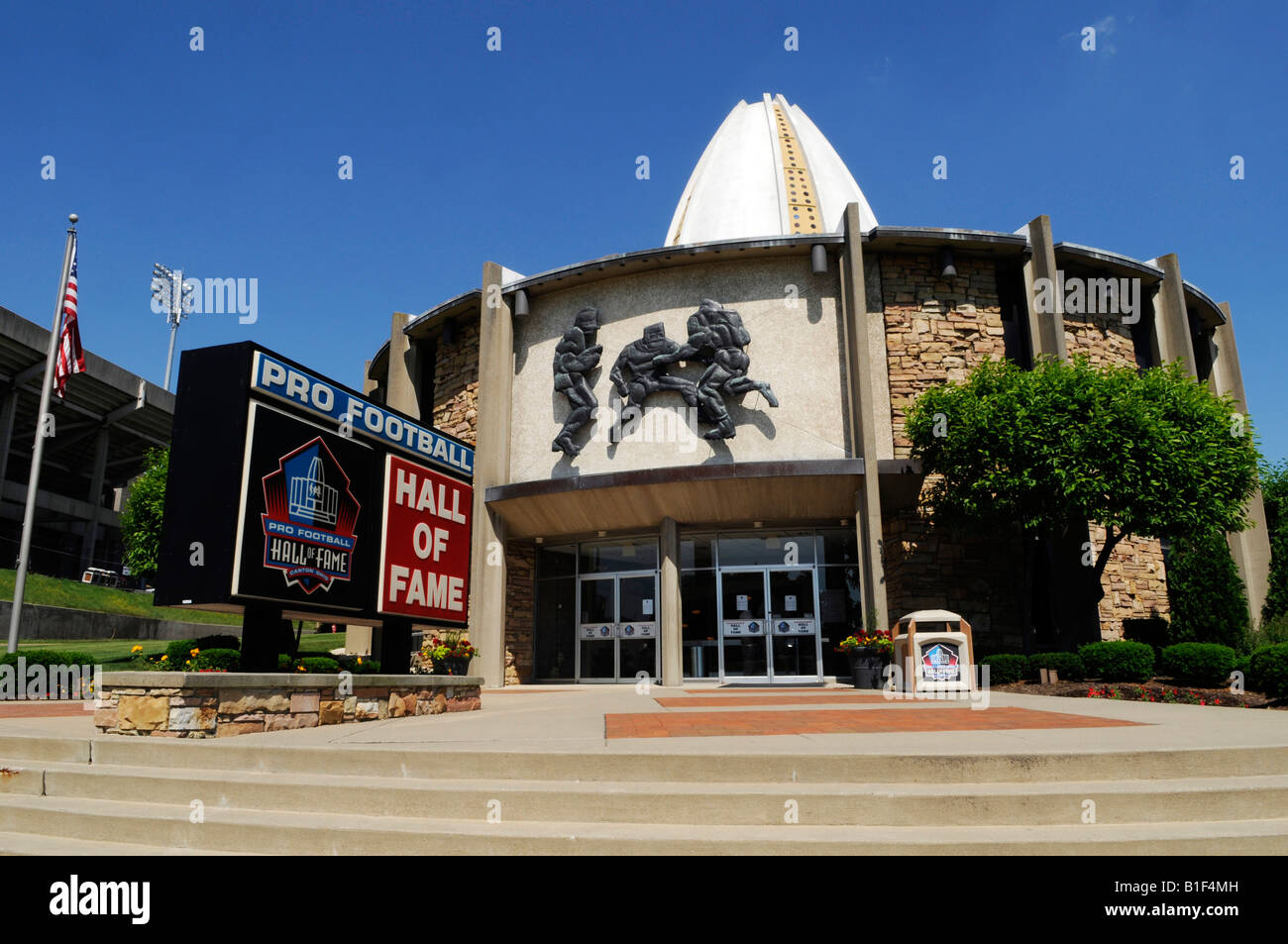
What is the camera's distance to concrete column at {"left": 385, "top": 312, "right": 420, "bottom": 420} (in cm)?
2536

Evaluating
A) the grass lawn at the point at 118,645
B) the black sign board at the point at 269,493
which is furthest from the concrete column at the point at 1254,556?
the grass lawn at the point at 118,645

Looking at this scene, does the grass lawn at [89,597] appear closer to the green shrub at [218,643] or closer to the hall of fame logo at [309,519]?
the green shrub at [218,643]

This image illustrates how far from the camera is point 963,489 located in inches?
702

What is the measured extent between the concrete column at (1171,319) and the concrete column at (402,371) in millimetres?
22017

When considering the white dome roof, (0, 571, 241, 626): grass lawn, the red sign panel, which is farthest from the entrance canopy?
(0, 571, 241, 626): grass lawn

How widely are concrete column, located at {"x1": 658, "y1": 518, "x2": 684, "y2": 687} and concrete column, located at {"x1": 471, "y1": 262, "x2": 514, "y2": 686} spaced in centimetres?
443

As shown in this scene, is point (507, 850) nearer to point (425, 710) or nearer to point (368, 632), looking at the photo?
point (425, 710)

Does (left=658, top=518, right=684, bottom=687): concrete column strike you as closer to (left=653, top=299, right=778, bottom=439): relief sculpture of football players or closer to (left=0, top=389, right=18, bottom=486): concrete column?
(left=653, top=299, right=778, bottom=439): relief sculpture of football players

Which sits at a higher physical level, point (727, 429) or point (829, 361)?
point (829, 361)

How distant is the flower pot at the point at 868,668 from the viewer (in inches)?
661

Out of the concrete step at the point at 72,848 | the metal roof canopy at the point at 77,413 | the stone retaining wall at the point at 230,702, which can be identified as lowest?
the concrete step at the point at 72,848

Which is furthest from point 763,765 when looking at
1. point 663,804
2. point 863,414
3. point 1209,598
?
point 1209,598
